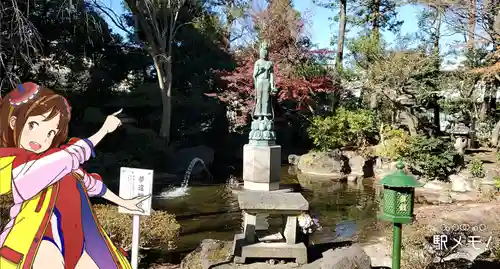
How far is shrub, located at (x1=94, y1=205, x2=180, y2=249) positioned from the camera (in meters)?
5.20

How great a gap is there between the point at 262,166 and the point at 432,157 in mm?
8553

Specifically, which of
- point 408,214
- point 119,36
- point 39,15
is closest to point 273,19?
point 119,36

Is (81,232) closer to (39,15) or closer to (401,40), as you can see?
(39,15)

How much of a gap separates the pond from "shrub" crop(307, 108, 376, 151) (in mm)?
2417

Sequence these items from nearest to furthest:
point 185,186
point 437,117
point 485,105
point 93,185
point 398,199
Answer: point 93,185 < point 398,199 < point 185,186 < point 485,105 < point 437,117

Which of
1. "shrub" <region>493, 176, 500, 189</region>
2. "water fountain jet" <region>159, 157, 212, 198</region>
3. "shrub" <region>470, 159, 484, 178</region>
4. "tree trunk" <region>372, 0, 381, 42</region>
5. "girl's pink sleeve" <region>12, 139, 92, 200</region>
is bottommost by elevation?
"water fountain jet" <region>159, 157, 212, 198</region>

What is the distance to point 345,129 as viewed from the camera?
634 inches

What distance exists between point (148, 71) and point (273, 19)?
20.2 feet

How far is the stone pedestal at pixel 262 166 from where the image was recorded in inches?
242

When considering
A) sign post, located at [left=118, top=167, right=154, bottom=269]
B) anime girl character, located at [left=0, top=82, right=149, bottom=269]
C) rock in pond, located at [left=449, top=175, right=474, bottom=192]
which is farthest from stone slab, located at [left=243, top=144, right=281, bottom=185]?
rock in pond, located at [left=449, top=175, right=474, bottom=192]

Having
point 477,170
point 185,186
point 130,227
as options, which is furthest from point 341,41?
point 130,227

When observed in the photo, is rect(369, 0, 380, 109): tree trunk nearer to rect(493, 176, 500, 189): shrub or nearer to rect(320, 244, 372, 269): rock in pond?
rect(493, 176, 500, 189): shrub

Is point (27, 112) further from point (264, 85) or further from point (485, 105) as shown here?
point (485, 105)

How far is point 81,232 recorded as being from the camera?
321cm
